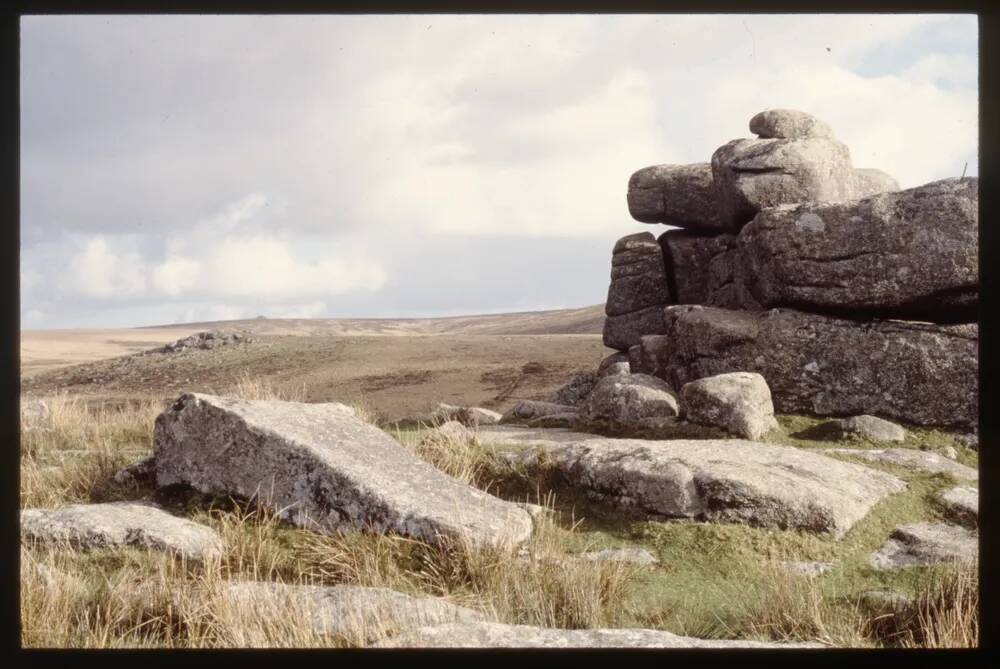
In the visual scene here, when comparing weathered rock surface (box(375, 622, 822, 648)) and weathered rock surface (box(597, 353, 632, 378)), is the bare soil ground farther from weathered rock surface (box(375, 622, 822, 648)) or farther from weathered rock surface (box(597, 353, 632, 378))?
weathered rock surface (box(375, 622, 822, 648))

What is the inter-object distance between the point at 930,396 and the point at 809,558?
5.17 metres

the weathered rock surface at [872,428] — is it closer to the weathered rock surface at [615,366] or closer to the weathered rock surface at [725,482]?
the weathered rock surface at [725,482]

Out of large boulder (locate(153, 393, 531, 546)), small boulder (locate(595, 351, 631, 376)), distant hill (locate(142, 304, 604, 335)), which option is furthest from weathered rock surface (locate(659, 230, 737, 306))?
distant hill (locate(142, 304, 604, 335))

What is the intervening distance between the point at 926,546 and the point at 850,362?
4.71 metres

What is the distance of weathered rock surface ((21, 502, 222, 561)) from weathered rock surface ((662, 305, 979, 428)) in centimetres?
812

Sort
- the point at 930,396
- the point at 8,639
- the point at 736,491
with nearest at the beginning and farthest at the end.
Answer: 1. the point at 8,639
2. the point at 736,491
3. the point at 930,396

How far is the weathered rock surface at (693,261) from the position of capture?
1661 centimetres

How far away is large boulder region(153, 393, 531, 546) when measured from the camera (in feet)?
22.8

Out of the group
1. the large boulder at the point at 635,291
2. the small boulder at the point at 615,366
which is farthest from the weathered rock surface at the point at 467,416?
the large boulder at the point at 635,291

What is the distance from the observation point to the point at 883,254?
1165 centimetres

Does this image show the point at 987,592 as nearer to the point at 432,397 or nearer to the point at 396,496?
the point at 396,496

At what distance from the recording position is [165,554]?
635 cm

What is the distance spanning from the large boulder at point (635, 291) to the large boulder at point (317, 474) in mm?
10889

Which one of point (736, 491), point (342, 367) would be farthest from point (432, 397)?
point (736, 491)
